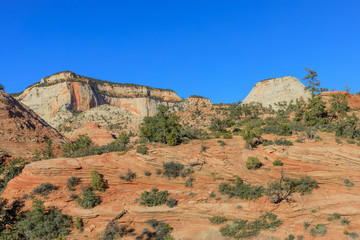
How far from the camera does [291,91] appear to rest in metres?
83.5

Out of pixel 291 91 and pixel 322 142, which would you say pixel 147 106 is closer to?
pixel 291 91

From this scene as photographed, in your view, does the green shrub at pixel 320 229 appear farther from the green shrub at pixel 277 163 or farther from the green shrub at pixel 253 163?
the green shrub at pixel 253 163

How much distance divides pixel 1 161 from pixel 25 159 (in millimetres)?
2817

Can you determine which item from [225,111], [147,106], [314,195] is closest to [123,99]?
[147,106]

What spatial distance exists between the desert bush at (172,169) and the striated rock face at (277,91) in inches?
2567

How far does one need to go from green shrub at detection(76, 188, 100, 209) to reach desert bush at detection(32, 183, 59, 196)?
111 inches

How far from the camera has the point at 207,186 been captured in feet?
76.0

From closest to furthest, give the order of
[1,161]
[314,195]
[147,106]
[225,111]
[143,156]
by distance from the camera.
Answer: [314,195], [143,156], [1,161], [225,111], [147,106]

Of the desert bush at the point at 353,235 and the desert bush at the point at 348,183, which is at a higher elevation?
the desert bush at the point at 348,183

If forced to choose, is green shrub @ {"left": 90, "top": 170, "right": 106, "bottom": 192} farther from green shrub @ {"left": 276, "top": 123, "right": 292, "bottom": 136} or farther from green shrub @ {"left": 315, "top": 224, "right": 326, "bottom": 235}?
green shrub @ {"left": 276, "top": 123, "right": 292, "bottom": 136}

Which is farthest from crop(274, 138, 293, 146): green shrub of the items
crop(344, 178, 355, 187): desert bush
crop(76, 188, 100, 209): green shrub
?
crop(76, 188, 100, 209): green shrub

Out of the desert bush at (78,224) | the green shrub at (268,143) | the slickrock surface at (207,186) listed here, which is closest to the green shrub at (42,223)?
the desert bush at (78,224)

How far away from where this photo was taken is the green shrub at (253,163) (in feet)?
77.8

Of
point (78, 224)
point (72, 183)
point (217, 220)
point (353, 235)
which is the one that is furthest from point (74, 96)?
point (353, 235)
